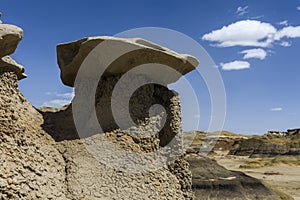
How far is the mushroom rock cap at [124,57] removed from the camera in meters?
4.72

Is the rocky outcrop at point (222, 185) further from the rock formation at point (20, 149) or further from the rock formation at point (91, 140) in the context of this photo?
the rock formation at point (20, 149)

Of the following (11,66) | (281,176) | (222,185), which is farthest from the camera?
(281,176)

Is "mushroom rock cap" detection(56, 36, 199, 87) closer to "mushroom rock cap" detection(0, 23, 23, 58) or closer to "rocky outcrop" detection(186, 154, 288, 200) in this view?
"mushroom rock cap" detection(0, 23, 23, 58)

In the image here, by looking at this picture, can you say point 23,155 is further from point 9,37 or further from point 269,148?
point 269,148

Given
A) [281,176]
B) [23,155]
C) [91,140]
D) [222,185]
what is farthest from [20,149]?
[281,176]

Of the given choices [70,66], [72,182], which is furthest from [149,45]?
[72,182]

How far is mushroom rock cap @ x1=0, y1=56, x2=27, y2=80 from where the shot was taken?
470 centimetres

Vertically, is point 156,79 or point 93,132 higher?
point 156,79

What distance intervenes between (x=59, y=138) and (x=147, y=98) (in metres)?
1.31

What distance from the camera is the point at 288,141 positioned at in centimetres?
4166

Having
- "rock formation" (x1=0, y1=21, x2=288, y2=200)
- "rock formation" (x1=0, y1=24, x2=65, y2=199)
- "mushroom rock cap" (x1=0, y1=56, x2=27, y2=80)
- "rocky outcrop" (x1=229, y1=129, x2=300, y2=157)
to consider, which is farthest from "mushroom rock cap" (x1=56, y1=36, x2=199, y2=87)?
"rocky outcrop" (x1=229, y1=129, x2=300, y2=157)

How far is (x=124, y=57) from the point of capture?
4902mm

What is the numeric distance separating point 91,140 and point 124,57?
3.66 ft

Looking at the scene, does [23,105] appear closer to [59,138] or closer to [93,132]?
[59,138]
